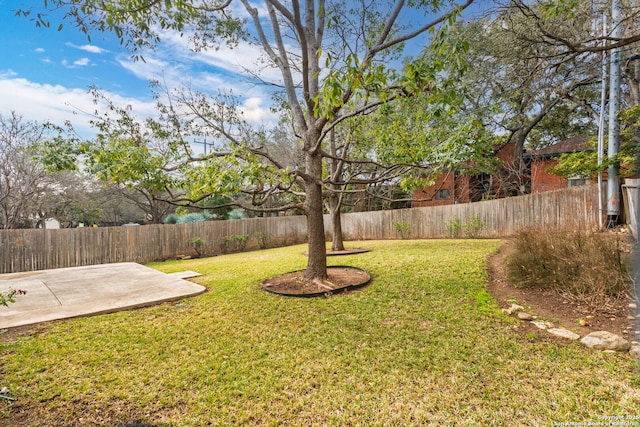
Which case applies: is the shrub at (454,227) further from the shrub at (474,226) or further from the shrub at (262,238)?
the shrub at (262,238)

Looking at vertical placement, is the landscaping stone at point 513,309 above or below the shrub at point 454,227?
below

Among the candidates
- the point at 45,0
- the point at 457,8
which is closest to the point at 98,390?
the point at 45,0

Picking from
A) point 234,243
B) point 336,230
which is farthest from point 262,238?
point 336,230

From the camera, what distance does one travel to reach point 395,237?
40.2 feet

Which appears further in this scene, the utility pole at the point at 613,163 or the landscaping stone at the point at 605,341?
the utility pole at the point at 613,163

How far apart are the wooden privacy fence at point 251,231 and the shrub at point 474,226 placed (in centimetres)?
10

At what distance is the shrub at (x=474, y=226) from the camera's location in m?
10.1

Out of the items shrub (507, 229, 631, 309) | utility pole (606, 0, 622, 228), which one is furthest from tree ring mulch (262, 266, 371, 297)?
utility pole (606, 0, 622, 228)

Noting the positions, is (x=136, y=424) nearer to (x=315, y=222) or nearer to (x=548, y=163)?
(x=315, y=222)

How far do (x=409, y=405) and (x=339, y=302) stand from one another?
1989 millimetres

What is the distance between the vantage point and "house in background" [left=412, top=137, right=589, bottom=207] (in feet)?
43.0

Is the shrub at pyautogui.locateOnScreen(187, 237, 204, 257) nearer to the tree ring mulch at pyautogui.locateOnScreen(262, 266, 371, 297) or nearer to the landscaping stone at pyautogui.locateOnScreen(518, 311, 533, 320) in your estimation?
the tree ring mulch at pyautogui.locateOnScreen(262, 266, 371, 297)

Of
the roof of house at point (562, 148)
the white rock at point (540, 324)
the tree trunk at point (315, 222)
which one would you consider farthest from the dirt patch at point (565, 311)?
the roof of house at point (562, 148)

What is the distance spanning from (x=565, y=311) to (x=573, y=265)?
2.48 ft
